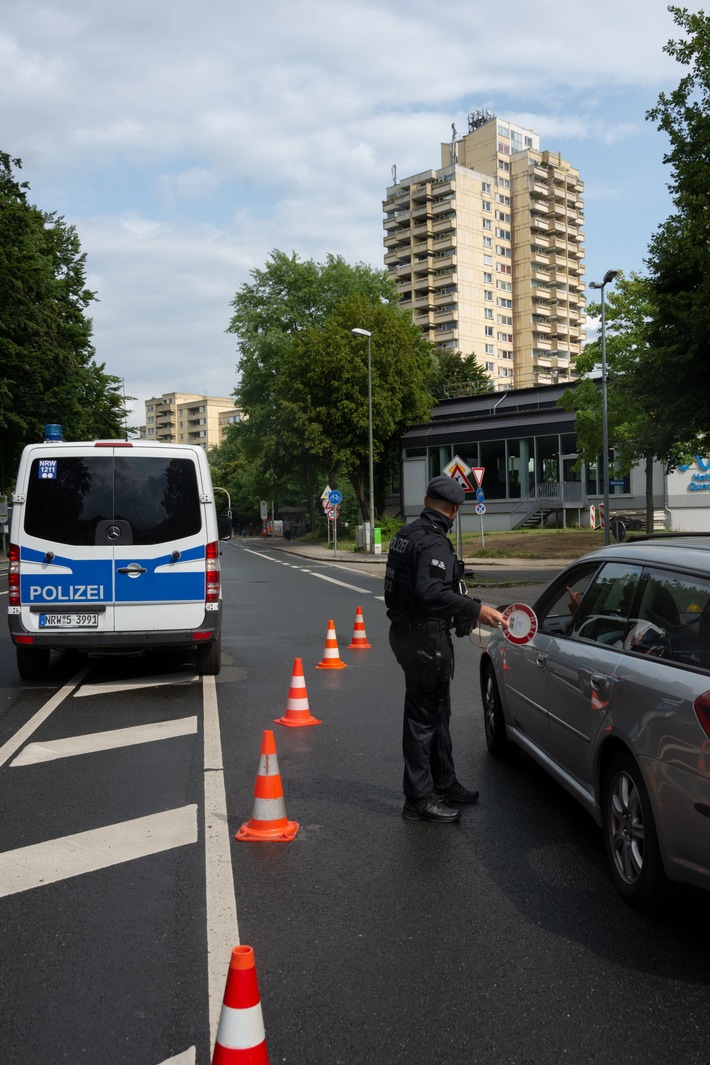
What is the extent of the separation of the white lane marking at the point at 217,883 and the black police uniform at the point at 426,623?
1.05 metres

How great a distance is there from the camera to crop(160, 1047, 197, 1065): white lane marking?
2.84m

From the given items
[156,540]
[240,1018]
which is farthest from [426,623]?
[156,540]

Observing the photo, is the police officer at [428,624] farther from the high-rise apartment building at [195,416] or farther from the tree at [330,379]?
the high-rise apartment building at [195,416]

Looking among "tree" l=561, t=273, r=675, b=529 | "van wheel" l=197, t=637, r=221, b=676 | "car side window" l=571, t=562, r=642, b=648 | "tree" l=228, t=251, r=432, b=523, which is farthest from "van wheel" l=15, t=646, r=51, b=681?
"tree" l=228, t=251, r=432, b=523

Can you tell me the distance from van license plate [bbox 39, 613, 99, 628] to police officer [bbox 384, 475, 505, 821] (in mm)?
4955

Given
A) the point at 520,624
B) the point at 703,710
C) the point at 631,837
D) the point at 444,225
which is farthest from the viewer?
the point at 444,225

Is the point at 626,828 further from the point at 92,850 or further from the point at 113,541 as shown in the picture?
the point at 113,541

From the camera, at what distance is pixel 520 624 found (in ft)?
16.3

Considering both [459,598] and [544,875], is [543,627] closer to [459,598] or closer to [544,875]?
[459,598]

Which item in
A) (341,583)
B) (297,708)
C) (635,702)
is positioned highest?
(635,702)

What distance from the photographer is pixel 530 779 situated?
6086 mm

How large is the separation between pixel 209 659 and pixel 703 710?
7319 millimetres

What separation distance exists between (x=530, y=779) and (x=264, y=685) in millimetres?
4238

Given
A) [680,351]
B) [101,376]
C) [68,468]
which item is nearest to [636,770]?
[68,468]
